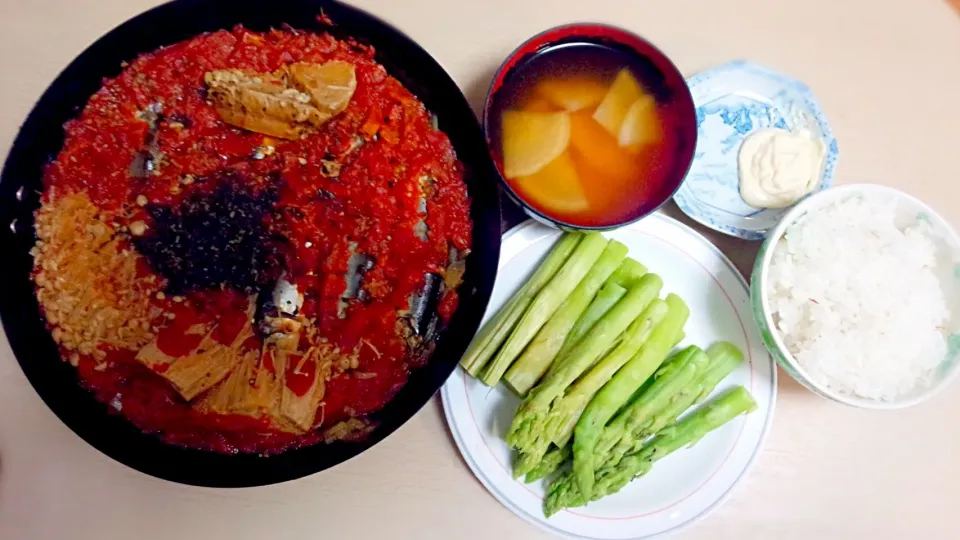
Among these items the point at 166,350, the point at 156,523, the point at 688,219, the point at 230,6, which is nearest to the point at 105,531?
the point at 156,523

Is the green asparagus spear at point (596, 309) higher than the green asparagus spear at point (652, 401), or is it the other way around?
the green asparagus spear at point (596, 309)

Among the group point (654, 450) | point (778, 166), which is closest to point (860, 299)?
point (778, 166)

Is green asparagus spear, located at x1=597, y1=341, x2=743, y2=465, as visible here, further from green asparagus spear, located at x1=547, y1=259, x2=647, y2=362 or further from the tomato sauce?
the tomato sauce

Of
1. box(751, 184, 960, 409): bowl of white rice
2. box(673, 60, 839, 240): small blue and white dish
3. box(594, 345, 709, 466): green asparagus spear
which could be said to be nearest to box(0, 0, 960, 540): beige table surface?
box(673, 60, 839, 240): small blue and white dish

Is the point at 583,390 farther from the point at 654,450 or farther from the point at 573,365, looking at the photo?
the point at 654,450

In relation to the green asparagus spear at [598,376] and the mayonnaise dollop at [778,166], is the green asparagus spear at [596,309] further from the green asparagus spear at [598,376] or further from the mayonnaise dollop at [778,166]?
the mayonnaise dollop at [778,166]

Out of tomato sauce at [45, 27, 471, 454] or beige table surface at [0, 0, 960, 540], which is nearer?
tomato sauce at [45, 27, 471, 454]

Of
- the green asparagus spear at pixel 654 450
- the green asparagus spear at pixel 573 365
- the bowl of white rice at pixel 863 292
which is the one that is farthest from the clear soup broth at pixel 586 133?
the green asparagus spear at pixel 654 450
